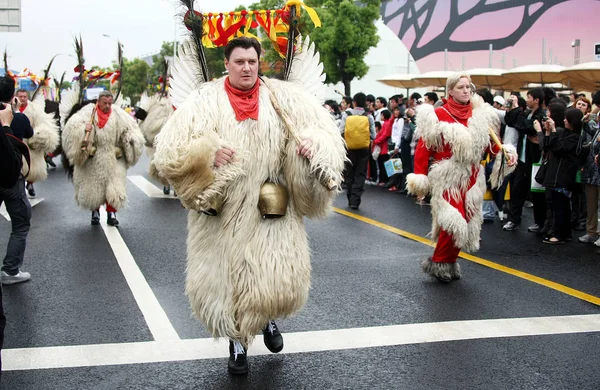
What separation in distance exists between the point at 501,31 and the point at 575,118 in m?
29.7

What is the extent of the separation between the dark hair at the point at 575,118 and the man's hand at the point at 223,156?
6418 mm

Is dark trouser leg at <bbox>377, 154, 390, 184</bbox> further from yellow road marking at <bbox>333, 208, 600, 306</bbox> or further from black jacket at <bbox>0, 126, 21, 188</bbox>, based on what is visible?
black jacket at <bbox>0, 126, 21, 188</bbox>

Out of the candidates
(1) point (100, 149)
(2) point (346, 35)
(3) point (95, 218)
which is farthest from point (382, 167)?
(2) point (346, 35)

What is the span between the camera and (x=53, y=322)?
18.0ft

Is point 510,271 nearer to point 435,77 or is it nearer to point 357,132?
point 357,132

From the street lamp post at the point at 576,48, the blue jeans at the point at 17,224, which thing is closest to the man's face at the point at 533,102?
the blue jeans at the point at 17,224

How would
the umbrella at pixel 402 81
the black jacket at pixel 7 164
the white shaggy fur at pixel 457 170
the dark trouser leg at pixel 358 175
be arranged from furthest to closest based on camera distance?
the umbrella at pixel 402 81, the dark trouser leg at pixel 358 175, the white shaggy fur at pixel 457 170, the black jacket at pixel 7 164

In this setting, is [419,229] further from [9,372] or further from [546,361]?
[9,372]

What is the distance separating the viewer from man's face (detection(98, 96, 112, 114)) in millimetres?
9594

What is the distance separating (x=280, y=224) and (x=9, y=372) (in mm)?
2000

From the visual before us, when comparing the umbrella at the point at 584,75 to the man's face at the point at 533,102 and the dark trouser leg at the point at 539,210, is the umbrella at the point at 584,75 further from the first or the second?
the dark trouser leg at the point at 539,210

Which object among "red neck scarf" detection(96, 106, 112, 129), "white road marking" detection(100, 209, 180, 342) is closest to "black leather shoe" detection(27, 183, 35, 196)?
"red neck scarf" detection(96, 106, 112, 129)

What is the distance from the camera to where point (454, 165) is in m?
6.64

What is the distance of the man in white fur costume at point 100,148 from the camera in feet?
31.4
